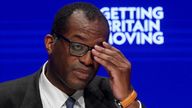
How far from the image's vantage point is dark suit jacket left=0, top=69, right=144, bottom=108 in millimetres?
1518

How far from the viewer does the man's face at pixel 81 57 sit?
144 cm

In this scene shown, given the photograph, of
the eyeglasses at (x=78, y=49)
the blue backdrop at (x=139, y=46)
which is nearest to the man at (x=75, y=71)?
the eyeglasses at (x=78, y=49)

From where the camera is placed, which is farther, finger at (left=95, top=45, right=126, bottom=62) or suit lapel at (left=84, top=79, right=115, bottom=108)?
suit lapel at (left=84, top=79, right=115, bottom=108)

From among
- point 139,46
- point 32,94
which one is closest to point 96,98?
point 32,94

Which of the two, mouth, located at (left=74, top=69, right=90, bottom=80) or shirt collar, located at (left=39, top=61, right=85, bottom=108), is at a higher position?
mouth, located at (left=74, top=69, right=90, bottom=80)

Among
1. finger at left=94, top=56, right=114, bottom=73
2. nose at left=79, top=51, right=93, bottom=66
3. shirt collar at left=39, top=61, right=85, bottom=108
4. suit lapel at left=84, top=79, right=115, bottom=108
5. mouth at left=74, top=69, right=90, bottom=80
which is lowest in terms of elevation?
suit lapel at left=84, top=79, right=115, bottom=108

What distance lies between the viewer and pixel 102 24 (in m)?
1.49

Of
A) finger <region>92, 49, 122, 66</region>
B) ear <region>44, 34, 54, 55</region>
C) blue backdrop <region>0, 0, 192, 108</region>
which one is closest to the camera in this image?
finger <region>92, 49, 122, 66</region>

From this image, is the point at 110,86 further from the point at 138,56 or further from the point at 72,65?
the point at 138,56

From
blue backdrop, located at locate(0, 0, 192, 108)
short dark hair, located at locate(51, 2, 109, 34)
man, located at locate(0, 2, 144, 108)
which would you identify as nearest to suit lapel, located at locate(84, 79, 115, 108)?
man, located at locate(0, 2, 144, 108)

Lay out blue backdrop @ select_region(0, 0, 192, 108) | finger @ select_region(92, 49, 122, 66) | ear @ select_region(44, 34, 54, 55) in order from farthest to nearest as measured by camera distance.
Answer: blue backdrop @ select_region(0, 0, 192, 108)
ear @ select_region(44, 34, 54, 55)
finger @ select_region(92, 49, 122, 66)

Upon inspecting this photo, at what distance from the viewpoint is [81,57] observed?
1434 mm

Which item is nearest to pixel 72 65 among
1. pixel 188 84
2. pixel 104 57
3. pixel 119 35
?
pixel 104 57

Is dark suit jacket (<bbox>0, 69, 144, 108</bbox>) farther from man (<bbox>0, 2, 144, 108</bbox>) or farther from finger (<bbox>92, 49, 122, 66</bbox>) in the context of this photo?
finger (<bbox>92, 49, 122, 66</bbox>)
